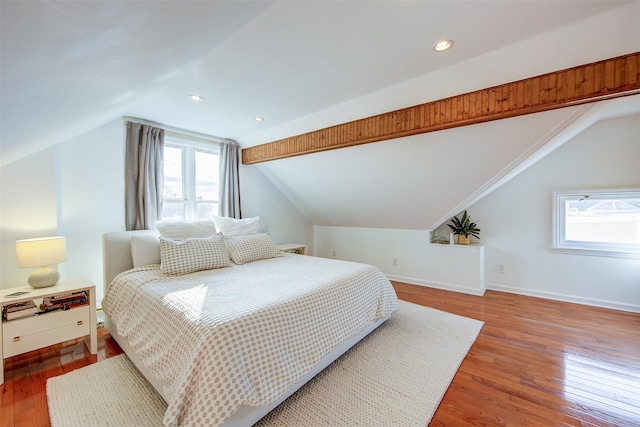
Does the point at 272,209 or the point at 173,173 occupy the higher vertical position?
the point at 173,173

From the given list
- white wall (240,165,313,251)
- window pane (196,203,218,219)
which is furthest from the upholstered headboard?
white wall (240,165,313,251)

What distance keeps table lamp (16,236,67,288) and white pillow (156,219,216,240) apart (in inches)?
30.0

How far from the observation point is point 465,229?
371 cm

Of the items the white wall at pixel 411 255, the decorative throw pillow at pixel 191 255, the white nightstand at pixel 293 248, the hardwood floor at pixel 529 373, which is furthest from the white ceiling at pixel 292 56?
the white nightstand at pixel 293 248

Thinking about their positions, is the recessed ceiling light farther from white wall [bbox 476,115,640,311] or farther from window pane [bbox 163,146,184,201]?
window pane [bbox 163,146,184,201]

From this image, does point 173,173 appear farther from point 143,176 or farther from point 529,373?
point 529,373

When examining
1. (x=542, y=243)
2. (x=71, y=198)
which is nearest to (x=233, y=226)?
(x=71, y=198)

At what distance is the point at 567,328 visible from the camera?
8.21 feet

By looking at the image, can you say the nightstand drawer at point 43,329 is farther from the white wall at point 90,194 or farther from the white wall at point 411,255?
the white wall at point 411,255

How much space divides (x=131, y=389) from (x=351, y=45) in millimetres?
2638

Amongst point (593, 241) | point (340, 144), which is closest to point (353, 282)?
point (340, 144)

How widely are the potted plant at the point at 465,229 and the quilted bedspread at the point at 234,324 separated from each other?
189cm

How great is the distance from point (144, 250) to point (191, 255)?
1.68 ft

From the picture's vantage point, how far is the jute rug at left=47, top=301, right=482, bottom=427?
4.80 feet
